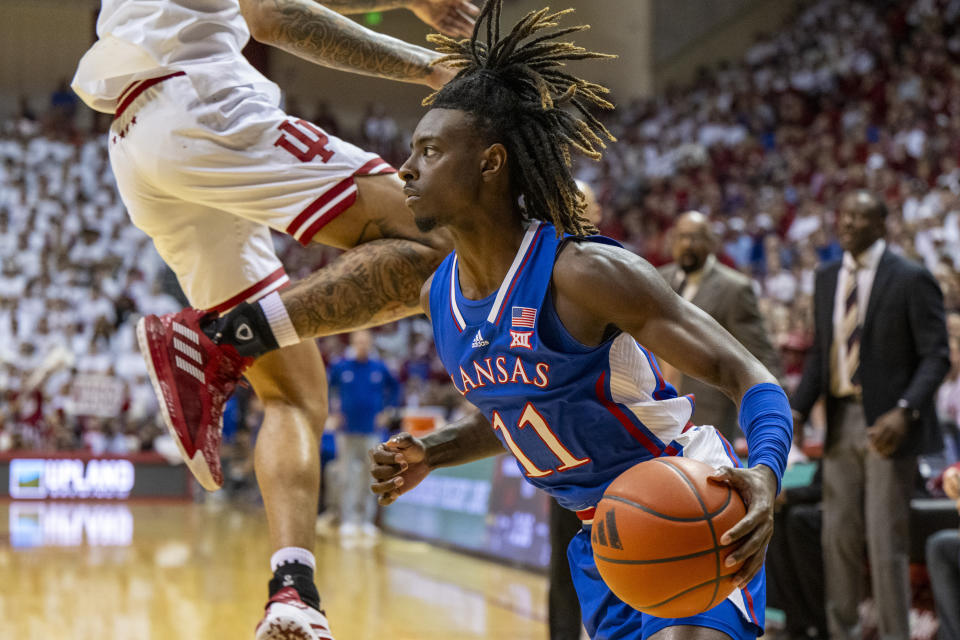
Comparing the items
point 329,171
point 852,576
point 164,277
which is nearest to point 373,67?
point 329,171

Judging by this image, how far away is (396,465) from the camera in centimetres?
275

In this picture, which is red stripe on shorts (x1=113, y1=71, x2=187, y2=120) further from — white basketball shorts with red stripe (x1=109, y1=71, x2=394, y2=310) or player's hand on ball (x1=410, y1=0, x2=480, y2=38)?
player's hand on ball (x1=410, y1=0, x2=480, y2=38)

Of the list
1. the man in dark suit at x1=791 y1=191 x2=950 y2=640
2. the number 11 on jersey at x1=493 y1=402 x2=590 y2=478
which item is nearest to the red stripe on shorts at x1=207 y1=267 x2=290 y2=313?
the number 11 on jersey at x1=493 y1=402 x2=590 y2=478

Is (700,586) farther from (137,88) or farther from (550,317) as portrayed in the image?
(137,88)

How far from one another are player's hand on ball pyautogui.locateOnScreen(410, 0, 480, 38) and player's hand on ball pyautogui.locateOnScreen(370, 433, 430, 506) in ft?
5.34

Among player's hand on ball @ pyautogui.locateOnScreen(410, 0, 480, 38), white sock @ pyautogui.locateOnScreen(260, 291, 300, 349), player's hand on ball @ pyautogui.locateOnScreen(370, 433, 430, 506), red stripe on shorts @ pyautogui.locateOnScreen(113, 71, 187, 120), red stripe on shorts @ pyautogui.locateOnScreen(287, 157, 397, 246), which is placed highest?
player's hand on ball @ pyautogui.locateOnScreen(410, 0, 480, 38)

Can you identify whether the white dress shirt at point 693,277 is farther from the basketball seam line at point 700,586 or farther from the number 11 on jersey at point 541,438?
the basketball seam line at point 700,586

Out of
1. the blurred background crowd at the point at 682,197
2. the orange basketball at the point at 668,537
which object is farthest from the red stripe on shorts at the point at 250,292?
the blurred background crowd at the point at 682,197

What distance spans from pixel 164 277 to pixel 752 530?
638 inches

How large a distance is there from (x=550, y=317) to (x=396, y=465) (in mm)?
598

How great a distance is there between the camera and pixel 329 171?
3.35m

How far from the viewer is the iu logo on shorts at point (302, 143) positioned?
334cm

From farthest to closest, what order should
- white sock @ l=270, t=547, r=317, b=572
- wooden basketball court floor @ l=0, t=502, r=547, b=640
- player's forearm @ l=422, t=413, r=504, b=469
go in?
1. wooden basketball court floor @ l=0, t=502, r=547, b=640
2. white sock @ l=270, t=547, r=317, b=572
3. player's forearm @ l=422, t=413, r=504, b=469

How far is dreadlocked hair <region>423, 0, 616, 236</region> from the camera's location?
260 centimetres
